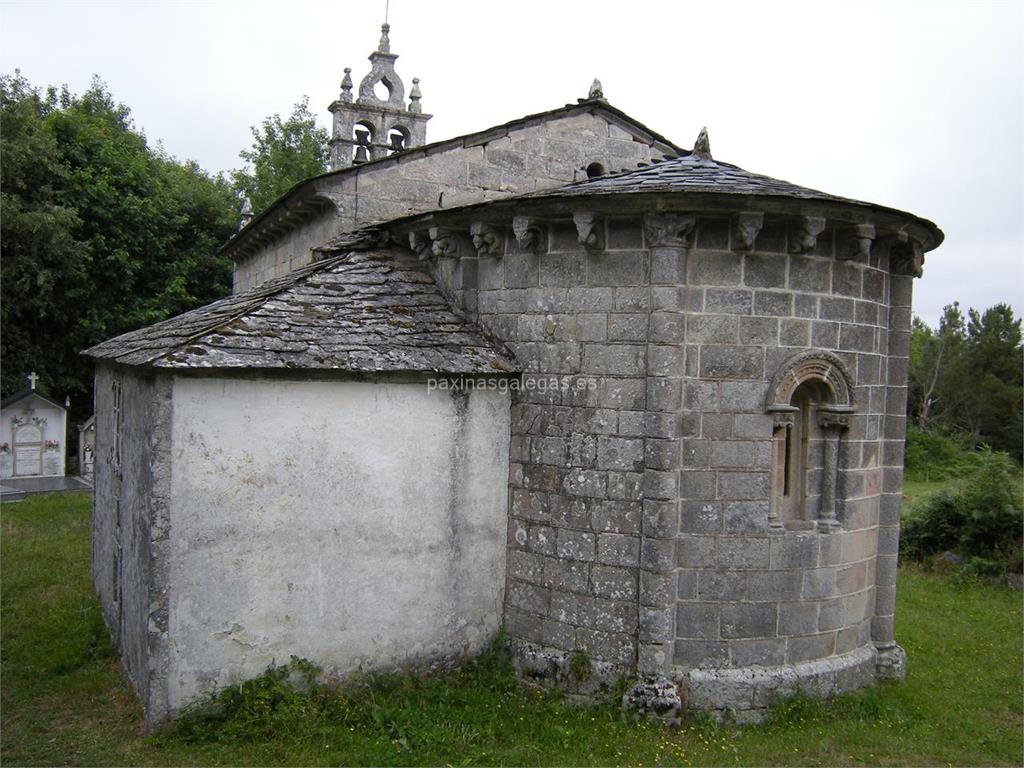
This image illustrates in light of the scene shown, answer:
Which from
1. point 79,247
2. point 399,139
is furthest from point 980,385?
point 79,247

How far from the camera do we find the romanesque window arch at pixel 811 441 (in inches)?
248

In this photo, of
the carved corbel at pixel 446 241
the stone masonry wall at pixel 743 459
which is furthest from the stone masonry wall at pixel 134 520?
the stone masonry wall at pixel 743 459

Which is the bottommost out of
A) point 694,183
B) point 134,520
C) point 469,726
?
point 469,726

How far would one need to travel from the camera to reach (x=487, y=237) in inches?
264

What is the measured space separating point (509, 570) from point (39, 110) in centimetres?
2317

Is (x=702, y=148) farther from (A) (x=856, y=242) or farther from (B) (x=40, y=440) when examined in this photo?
(B) (x=40, y=440)

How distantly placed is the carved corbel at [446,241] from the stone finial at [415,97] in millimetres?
5436

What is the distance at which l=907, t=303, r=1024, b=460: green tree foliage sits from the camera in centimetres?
3062

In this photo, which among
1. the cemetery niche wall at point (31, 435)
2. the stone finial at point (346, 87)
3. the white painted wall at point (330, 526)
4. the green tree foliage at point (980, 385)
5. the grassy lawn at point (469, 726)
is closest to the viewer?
the grassy lawn at point (469, 726)

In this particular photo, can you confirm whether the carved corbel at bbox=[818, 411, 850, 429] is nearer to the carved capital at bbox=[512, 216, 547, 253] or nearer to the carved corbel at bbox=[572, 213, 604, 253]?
the carved corbel at bbox=[572, 213, 604, 253]

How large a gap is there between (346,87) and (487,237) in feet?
20.1

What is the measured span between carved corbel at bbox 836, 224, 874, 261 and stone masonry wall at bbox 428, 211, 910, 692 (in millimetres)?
78

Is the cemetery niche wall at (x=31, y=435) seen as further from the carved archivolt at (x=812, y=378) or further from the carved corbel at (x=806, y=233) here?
the carved corbel at (x=806, y=233)

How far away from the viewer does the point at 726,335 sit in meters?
6.12
